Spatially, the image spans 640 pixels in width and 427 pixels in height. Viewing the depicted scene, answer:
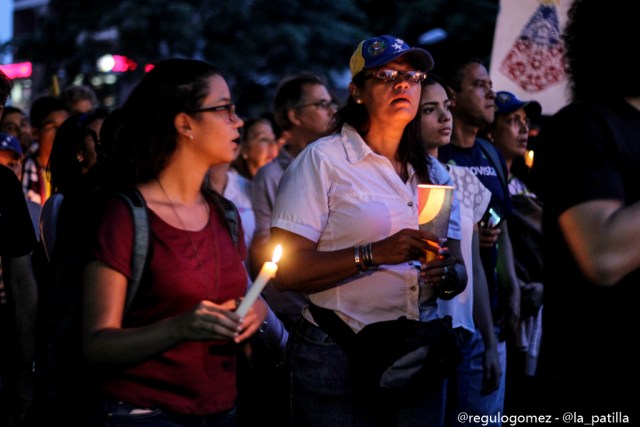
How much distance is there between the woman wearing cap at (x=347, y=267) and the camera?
3.90 m

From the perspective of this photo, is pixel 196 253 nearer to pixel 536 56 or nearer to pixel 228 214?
pixel 228 214

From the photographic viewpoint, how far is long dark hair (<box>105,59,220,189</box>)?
3311mm

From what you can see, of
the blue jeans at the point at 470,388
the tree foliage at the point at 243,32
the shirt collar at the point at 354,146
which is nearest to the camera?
the shirt collar at the point at 354,146

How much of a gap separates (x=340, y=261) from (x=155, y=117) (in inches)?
38.4

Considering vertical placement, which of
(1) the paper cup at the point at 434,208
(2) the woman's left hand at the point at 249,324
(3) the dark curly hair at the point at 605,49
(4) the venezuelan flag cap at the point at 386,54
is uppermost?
(3) the dark curly hair at the point at 605,49

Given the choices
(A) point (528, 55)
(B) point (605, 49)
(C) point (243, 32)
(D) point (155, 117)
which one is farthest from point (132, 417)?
(C) point (243, 32)

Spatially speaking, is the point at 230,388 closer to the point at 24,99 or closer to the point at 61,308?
the point at 61,308

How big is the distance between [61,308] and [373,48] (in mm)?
1885

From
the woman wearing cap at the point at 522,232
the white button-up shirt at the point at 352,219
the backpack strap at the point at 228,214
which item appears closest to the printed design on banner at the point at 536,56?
the woman wearing cap at the point at 522,232

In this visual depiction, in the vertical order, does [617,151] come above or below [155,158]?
above

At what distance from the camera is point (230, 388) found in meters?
3.33

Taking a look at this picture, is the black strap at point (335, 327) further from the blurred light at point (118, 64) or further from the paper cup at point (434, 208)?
the blurred light at point (118, 64)

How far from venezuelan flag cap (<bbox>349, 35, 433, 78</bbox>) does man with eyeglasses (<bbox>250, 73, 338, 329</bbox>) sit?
2577 mm

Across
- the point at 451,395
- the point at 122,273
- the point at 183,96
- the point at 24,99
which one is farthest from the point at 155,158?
the point at 24,99
